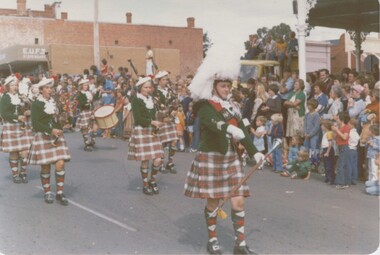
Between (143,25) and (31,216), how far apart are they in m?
41.3

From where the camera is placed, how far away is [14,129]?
33.7 feet

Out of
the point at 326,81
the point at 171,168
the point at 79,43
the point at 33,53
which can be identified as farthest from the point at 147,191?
the point at 79,43

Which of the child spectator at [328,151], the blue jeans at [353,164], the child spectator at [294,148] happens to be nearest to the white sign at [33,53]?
the child spectator at [294,148]

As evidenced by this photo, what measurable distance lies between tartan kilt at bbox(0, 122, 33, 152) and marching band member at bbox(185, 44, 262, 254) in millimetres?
5523

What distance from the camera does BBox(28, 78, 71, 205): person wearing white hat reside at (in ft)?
26.5

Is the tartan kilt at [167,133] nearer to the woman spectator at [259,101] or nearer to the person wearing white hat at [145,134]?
the person wearing white hat at [145,134]

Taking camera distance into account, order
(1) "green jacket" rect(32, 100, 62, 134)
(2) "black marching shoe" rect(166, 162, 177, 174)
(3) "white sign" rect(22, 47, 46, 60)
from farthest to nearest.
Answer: (3) "white sign" rect(22, 47, 46, 60) < (2) "black marching shoe" rect(166, 162, 177, 174) < (1) "green jacket" rect(32, 100, 62, 134)

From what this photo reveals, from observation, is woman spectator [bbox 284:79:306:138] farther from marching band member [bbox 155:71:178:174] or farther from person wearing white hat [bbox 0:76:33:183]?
person wearing white hat [bbox 0:76:33:183]

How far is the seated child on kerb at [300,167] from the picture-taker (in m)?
10.2

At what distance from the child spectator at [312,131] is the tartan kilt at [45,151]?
4.82m

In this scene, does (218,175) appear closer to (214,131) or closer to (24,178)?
(214,131)

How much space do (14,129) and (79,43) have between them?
35.9 metres

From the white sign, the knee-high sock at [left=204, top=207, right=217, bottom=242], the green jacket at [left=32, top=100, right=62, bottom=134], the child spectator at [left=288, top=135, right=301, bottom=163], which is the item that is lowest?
the knee-high sock at [left=204, top=207, right=217, bottom=242]

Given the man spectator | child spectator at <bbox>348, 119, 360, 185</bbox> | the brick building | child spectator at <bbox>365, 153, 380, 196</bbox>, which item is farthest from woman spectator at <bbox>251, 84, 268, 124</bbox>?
the brick building
